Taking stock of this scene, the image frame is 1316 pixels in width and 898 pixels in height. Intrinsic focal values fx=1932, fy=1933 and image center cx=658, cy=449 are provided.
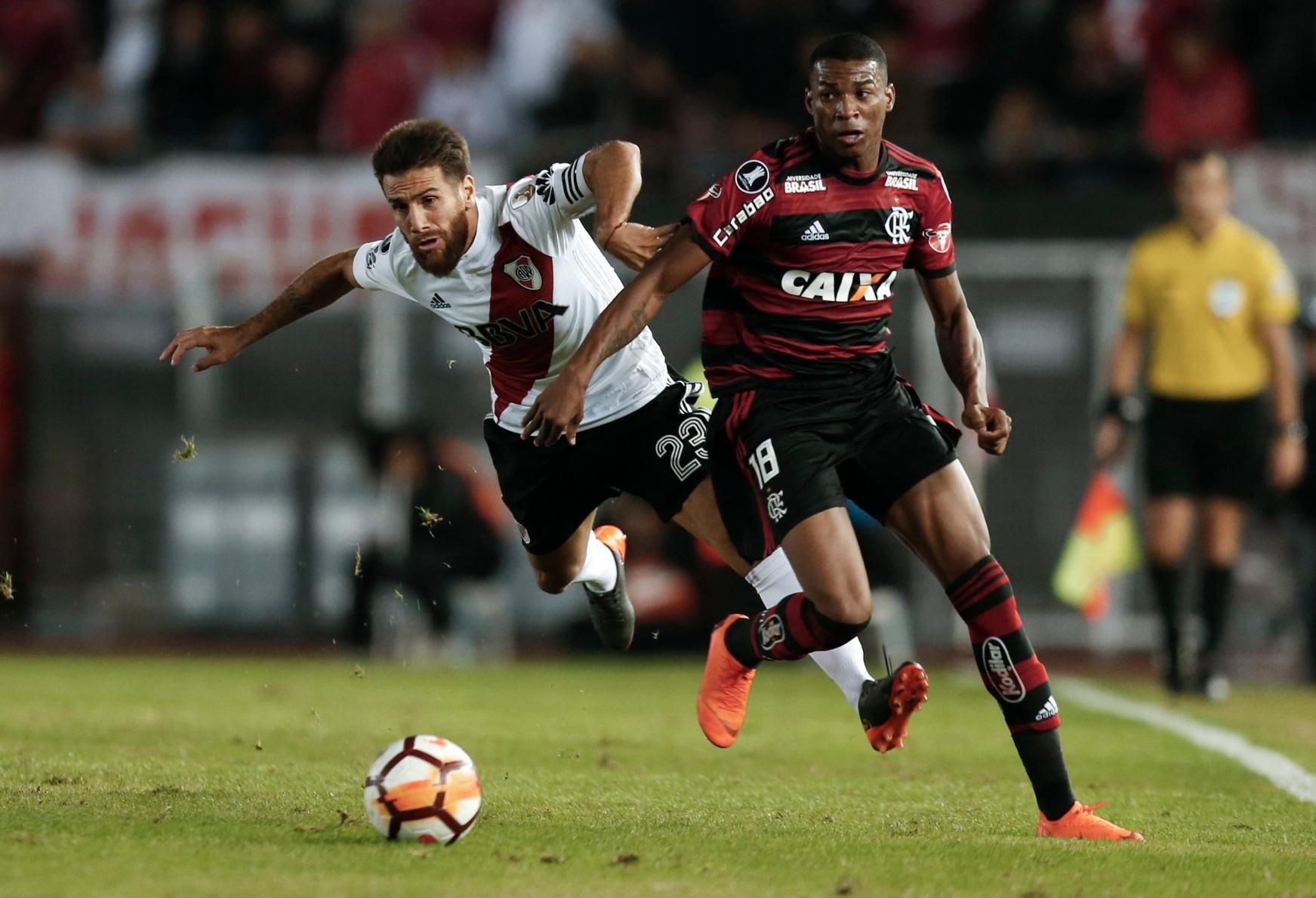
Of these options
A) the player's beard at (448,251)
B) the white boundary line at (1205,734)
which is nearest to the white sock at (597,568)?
the player's beard at (448,251)

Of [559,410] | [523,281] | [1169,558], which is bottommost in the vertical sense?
[1169,558]

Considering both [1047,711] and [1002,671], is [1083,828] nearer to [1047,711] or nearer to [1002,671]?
[1047,711]

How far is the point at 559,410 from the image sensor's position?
5465 mm

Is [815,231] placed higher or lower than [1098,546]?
higher

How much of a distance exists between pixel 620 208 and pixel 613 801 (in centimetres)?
189

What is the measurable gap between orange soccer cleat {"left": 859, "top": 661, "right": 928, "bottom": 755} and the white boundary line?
170cm

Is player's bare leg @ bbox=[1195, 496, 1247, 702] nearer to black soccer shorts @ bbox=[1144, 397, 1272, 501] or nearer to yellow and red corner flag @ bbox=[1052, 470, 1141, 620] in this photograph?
black soccer shorts @ bbox=[1144, 397, 1272, 501]

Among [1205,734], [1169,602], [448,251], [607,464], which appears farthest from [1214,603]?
[448,251]

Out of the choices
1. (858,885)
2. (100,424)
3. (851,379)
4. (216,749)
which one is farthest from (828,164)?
(100,424)

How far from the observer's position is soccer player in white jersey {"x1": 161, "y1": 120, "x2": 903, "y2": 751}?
20.3 ft

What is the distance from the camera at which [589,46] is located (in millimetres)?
14906

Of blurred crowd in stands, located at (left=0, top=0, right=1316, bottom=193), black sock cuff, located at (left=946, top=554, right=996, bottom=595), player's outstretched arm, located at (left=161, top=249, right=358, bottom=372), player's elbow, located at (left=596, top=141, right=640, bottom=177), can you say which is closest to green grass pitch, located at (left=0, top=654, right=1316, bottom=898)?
black sock cuff, located at (left=946, top=554, right=996, bottom=595)

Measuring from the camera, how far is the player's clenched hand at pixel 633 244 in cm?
577

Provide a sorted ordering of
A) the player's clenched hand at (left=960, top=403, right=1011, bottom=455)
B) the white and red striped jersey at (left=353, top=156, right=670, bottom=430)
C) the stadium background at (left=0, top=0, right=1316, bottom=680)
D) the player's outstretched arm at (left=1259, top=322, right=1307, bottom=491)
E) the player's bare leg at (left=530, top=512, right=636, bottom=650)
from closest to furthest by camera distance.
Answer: the player's clenched hand at (left=960, top=403, right=1011, bottom=455), the white and red striped jersey at (left=353, top=156, right=670, bottom=430), the player's bare leg at (left=530, top=512, right=636, bottom=650), the player's outstretched arm at (left=1259, top=322, right=1307, bottom=491), the stadium background at (left=0, top=0, right=1316, bottom=680)
